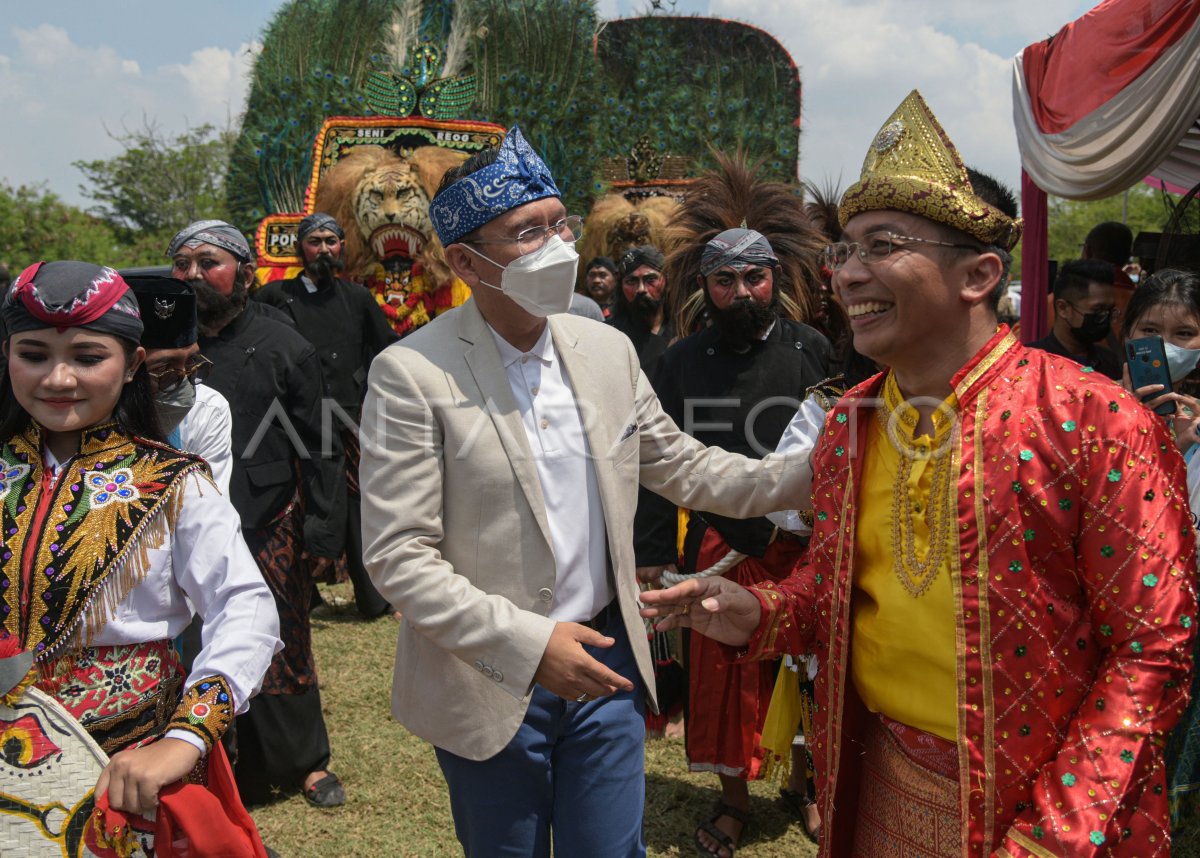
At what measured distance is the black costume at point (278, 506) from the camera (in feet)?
13.7

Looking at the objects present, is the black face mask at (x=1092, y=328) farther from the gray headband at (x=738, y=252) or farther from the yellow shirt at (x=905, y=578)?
the yellow shirt at (x=905, y=578)

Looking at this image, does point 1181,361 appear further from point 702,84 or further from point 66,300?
point 702,84

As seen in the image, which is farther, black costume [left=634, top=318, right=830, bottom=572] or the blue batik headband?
black costume [left=634, top=318, right=830, bottom=572]

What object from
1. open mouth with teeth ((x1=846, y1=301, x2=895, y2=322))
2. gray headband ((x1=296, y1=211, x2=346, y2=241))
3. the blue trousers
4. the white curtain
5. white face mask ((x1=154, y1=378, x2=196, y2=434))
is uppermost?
the white curtain

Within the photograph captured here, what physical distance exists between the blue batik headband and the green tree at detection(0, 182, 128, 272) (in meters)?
19.9

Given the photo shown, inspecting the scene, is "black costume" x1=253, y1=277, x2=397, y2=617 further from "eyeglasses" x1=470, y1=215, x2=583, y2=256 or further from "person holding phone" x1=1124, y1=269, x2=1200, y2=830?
Answer: "person holding phone" x1=1124, y1=269, x2=1200, y2=830

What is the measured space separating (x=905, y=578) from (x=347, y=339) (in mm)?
5039

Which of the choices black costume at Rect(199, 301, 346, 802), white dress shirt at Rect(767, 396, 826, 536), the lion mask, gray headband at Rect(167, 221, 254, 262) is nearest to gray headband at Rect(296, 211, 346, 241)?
the lion mask

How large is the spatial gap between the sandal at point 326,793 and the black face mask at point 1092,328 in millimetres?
3838

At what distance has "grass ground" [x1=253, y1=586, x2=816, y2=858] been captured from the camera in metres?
3.86

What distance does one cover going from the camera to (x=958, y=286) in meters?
1.89

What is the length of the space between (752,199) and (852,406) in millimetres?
3094

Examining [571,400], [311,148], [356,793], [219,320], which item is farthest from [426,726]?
[311,148]

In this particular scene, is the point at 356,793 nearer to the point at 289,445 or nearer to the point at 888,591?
the point at 289,445
